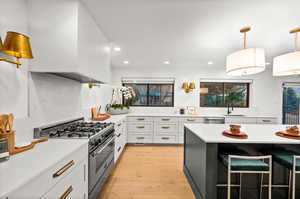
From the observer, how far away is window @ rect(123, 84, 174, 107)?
14.2 feet

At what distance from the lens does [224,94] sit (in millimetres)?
4273

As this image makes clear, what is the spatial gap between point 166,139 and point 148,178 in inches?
62.9

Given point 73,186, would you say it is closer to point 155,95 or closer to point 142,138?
point 142,138

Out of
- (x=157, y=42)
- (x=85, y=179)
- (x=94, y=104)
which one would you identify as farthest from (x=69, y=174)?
→ (x=157, y=42)

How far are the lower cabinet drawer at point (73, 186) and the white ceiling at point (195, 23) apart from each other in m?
1.70

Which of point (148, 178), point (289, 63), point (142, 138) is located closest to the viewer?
point (289, 63)

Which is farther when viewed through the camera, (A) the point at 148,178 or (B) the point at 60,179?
(A) the point at 148,178

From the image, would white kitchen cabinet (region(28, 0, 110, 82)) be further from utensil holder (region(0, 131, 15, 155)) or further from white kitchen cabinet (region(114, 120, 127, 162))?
white kitchen cabinet (region(114, 120, 127, 162))

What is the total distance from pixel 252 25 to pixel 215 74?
2.45 metres

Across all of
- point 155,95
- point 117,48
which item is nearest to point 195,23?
point 117,48

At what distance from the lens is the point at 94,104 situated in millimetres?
3004

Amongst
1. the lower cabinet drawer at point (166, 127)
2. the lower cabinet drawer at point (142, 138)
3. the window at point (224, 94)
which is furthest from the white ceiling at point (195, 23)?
the lower cabinet drawer at point (142, 138)

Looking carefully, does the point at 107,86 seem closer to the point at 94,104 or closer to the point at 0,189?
the point at 94,104

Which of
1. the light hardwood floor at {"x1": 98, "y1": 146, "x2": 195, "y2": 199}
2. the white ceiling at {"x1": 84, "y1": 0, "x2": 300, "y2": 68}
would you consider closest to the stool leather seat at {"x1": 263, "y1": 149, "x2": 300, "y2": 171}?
the light hardwood floor at {"x1": 98, "y1": 146, "x2": 195, "y2": 199}
